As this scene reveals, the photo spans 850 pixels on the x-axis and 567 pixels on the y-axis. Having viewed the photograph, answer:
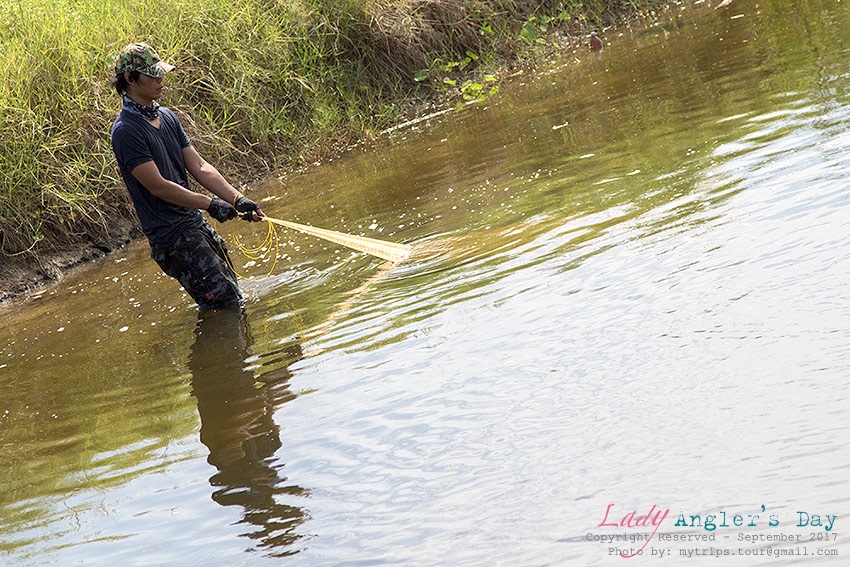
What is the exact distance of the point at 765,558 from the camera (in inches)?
112

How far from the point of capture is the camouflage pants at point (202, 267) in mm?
6578

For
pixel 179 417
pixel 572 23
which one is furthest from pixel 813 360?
pixel 572 23

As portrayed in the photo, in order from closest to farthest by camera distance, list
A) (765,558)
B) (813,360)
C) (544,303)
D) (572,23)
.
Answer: (765,558) < (813,360) < (544,303) < (572,23)

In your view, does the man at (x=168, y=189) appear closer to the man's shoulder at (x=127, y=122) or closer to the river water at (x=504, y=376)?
the man's shoulder at (x=127, y=122)

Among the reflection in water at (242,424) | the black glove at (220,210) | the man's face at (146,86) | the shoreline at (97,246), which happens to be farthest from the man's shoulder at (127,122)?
the shoreline at (97,246)

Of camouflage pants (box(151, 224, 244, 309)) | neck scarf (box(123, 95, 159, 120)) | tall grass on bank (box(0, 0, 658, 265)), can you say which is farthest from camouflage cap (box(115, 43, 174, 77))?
tall grass on bank (box(0, 0, 658, 265))

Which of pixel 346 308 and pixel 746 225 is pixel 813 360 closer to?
pixel 746 225

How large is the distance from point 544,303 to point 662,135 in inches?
135

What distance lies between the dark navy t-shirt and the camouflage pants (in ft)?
0.23

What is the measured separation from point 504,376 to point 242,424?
135 cm

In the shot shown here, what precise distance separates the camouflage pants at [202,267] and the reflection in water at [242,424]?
0.13 meters

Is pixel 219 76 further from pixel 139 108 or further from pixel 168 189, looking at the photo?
pixel 168 189

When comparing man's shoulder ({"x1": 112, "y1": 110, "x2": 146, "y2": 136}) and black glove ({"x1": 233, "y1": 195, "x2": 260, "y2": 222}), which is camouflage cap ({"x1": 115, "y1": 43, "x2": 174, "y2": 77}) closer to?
man's shoulder ({"x1": 112, "y1": 110, "x2": 146, "y2": 136})

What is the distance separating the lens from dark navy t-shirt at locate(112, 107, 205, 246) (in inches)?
247
